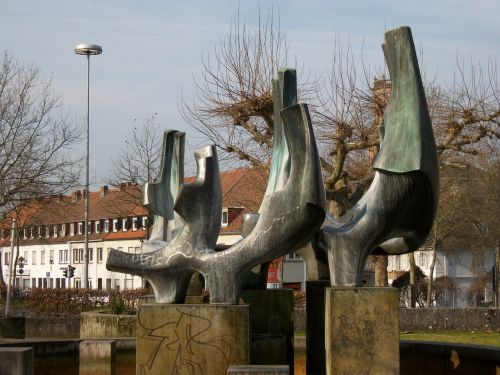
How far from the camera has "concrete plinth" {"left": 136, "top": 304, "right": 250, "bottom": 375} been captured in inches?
442

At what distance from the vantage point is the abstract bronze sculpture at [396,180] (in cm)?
1161

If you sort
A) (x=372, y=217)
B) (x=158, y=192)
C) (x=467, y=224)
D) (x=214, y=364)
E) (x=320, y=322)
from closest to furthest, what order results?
(x=214, y=364) → (x=372, y=217) → (x=320, y=322) → (x=158, y=192) → (x=467, y=224)

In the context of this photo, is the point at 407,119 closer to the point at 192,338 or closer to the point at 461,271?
the point at 192,338

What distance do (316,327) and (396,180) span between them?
9.51 feet

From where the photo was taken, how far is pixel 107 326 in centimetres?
2175

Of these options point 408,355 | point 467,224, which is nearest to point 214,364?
point 408,355

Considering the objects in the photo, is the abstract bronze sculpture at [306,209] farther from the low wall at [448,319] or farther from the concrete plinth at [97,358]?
the low wall at [448,319]

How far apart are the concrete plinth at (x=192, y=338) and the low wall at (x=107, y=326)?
32.3ft

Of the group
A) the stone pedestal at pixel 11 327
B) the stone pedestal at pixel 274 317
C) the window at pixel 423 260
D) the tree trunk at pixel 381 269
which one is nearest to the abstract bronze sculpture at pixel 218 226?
the stone pedestal at pixel 274 317

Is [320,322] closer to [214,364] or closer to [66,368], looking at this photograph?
[214,364]

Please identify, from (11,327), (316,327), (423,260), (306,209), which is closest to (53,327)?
(11,327)

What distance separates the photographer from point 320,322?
13.6m

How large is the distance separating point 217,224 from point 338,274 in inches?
65.1

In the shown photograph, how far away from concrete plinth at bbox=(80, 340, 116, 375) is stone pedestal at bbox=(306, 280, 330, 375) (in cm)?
293
